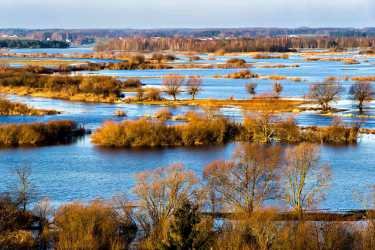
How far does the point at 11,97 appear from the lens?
144 feet

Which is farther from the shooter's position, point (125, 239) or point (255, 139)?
point (255, 139)

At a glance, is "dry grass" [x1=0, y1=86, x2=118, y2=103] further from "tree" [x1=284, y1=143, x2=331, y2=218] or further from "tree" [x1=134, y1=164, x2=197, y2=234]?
"tree" [x1=134, y1=164, x2=197, y2=234]

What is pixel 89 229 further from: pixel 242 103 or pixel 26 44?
pixel 26 44

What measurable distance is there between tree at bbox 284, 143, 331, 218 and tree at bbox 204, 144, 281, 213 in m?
0.41

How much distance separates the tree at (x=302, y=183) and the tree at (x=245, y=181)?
411mm

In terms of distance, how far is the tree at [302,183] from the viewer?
17.2m

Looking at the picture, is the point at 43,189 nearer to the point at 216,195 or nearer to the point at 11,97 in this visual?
the point at 216,195

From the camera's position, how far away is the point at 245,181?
16828 mm

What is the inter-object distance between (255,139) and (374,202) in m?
11.6

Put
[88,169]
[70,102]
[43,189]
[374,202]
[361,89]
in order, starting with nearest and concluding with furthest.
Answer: [374,202] → [43,189] → [88,169] → [361,89] → [70,102]

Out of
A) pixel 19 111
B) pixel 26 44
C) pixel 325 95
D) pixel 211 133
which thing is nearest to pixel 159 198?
pixel 211 133

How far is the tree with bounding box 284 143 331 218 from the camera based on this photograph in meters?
17.2

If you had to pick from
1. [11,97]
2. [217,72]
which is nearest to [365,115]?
[11,97]

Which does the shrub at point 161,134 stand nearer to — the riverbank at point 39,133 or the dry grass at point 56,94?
the riverbank at point 39,133
